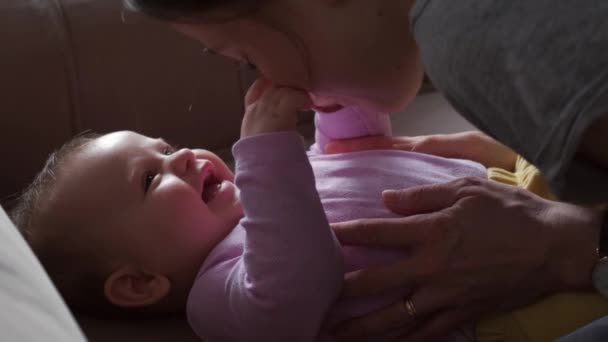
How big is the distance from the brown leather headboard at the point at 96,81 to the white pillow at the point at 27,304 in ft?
2.27

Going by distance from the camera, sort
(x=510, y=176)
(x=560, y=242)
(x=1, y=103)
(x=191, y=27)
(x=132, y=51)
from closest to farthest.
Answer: (x=191, y=27)
(x=560, y=242)
(x=510, y=176)
(x=1, y=103)
(x=132, y=51)

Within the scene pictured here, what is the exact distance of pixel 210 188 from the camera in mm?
1017

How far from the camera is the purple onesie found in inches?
30.6

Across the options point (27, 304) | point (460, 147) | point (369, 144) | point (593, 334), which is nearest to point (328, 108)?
point (369, 144)

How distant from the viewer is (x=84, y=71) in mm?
1257

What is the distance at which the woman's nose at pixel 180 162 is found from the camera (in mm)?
963

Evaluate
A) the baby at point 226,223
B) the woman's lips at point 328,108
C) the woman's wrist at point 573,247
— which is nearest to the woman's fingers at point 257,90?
the baby at point 226,223

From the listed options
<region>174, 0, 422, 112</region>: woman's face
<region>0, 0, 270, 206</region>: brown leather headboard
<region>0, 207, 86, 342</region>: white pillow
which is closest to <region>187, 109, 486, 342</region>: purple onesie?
<region>174, 0, 422, 112</region>: woman's face

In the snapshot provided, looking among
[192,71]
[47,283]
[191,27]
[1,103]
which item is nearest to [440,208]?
[191,27]

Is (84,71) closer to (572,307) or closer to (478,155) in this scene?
(478,155)

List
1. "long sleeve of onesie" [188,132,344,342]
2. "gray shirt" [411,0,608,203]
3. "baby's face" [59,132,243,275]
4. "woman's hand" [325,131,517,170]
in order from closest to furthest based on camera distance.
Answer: "gray shirt" [411,0,608,203] < "long sleeve of onesie" [188,132,344,342] < "baby's face" [59,132,243,275] < "woman's hand" [325,131,517,170]

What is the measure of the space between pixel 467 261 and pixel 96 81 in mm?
782

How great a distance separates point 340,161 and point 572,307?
1.21 ft

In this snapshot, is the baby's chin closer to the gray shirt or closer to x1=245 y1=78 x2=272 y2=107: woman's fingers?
x1=245 y1=78 x2=272 y2=107: woman's fingers
